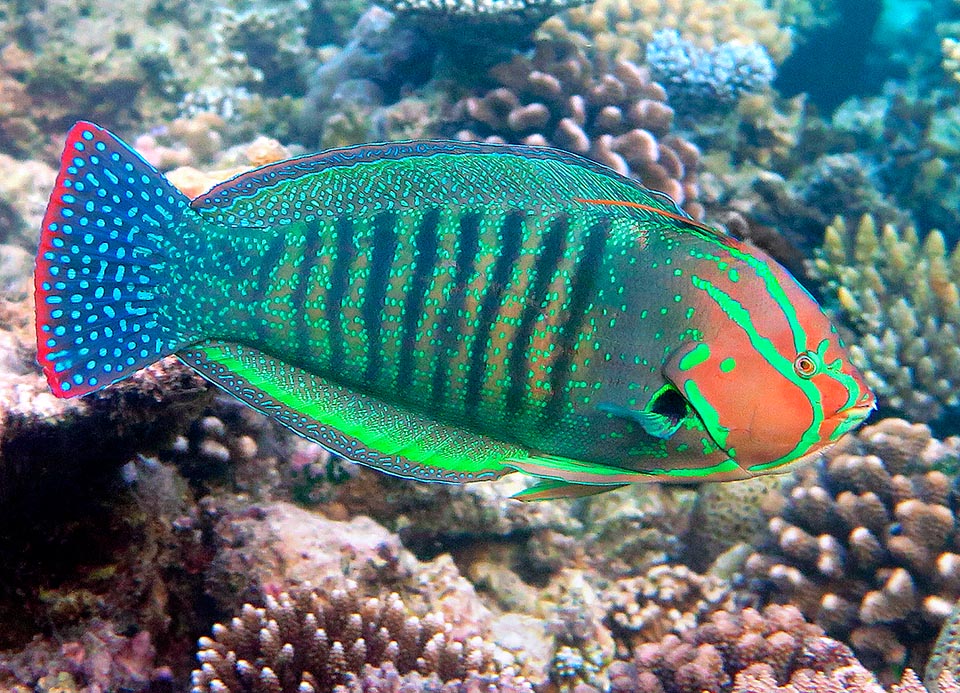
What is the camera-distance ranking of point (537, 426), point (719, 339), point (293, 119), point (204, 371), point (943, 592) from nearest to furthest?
point (719, 339) < point (537, 426) < point (204, 371) < point (943, 592) < point (293, 119)

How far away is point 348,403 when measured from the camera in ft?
6.95

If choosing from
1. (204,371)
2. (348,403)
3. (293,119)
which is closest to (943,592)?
(348,403)

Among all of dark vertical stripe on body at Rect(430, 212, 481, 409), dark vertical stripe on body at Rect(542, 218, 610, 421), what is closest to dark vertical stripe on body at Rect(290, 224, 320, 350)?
dark vertical stripe on body at Rect(430, 212, 481, 409)

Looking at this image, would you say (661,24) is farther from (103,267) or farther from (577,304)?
(103,267)

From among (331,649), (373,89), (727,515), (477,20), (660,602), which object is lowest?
(660,602)

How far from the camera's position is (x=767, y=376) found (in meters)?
1.76

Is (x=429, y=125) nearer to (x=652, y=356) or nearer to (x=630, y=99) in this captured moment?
(x=630, y=99)

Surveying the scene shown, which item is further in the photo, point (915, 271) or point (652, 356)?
point (915, 271)

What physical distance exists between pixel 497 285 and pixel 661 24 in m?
8.75

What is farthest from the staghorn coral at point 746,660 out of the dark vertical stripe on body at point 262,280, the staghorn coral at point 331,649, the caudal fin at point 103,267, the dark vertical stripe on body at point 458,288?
the caudal fin at point 103,267

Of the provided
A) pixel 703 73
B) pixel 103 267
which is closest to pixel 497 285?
pixel 103 267

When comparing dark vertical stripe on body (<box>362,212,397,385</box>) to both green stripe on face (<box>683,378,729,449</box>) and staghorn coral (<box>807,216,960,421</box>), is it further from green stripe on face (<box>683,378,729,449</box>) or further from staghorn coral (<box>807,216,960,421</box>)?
staghorn coral (<box>807,216,960,421</box>)

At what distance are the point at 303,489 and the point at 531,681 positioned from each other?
1.60m

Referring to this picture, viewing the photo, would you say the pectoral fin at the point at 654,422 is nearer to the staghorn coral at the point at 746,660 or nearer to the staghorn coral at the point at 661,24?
the staghorn coral at the point at 746,660
